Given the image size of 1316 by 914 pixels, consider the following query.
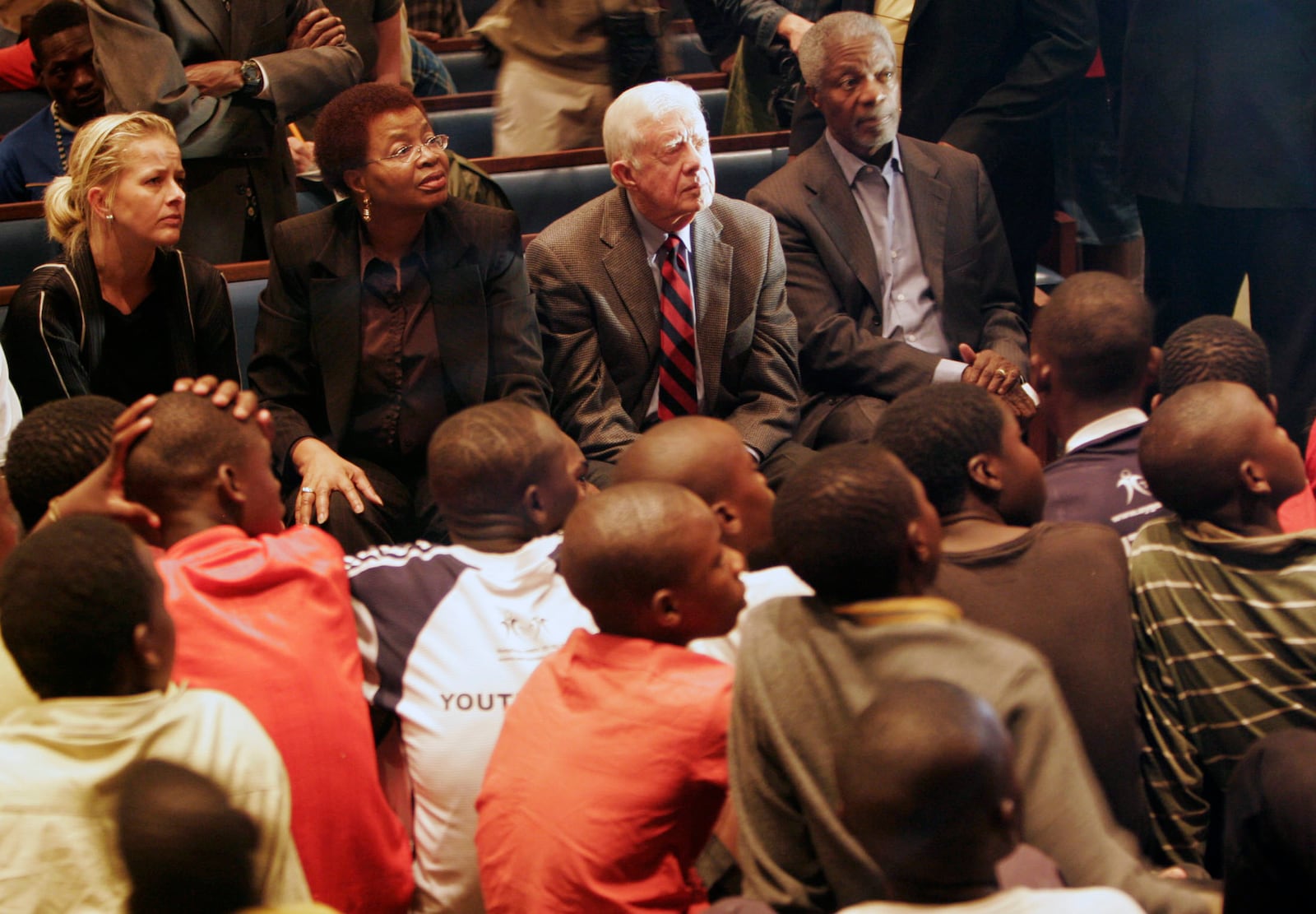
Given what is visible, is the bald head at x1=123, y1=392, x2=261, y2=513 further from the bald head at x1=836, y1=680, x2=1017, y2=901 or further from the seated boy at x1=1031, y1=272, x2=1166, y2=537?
the seated boy at x1=1031, y1=272, x2=1166, y2=537

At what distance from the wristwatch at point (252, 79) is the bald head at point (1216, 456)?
221 centimetres

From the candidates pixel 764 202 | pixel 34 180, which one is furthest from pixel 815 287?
pixel 34 180

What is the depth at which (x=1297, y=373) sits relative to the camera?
3.39 meters

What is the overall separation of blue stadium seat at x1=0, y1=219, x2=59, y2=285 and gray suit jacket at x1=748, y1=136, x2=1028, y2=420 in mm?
1670

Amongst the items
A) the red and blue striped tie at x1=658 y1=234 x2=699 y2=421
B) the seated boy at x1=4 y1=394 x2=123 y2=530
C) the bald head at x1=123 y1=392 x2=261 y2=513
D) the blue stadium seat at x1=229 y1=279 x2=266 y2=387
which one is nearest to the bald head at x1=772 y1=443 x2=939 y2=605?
the bald head at x1=123 y1=392 x2=261 y2=513

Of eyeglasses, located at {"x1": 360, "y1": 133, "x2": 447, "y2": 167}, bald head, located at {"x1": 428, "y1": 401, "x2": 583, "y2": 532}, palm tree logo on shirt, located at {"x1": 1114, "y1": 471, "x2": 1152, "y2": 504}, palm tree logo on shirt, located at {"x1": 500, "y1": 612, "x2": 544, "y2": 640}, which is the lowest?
palm tree logo on shirt, located at {"x1": 1114, "y1": 471, "x2": 1152, "y2": 504}

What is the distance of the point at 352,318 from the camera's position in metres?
2.86

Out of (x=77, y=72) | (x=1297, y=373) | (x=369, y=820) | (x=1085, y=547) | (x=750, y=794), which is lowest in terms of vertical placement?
(x=1297, y=373)

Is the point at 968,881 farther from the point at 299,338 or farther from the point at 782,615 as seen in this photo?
the point at 299,338

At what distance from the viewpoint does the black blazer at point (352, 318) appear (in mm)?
2855

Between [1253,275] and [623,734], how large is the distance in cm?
247

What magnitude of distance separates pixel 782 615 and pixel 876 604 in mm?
114

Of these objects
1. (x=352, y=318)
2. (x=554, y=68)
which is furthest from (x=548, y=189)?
(x=352, y=318)

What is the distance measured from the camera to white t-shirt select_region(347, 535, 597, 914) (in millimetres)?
1899
